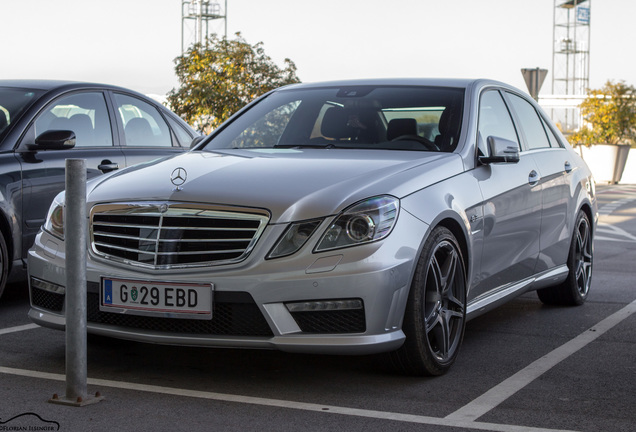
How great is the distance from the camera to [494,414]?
13.0 ft

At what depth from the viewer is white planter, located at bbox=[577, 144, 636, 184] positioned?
1020 inches

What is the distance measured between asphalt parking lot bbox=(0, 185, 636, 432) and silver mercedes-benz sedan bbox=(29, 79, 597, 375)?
0.78 ft

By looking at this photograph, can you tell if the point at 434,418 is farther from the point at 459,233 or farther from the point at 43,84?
the point at 43,84

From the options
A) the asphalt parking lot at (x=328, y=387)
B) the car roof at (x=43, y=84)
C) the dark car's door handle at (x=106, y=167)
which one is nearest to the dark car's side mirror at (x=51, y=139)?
the dark car's door handle at (x=106, y=167)

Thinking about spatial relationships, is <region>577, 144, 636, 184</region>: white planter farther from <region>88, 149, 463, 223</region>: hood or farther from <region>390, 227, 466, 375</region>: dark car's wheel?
<region>390, 227, 466, 375</region>: dark car's wheel

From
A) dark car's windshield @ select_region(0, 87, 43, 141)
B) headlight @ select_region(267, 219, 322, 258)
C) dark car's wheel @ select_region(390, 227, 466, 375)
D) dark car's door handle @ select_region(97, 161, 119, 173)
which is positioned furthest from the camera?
dark car's windshield @ select_region(0, 87, 43, 141)

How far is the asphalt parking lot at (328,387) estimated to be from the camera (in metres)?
3.81

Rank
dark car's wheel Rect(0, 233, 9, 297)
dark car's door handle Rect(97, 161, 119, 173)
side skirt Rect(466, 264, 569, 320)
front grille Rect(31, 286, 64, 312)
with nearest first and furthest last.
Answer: front grille Rect(31, 286, 64, 312) → side skirt Rect(466, 264, 569, 320) → dark car's door handle Rect(97, 161, 119, 173) → dark car's wheel Rect(0, 233, 9, 297)

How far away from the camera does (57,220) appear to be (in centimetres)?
479

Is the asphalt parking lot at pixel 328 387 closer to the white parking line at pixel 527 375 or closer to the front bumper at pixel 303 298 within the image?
the white parking line at pixel 527 375

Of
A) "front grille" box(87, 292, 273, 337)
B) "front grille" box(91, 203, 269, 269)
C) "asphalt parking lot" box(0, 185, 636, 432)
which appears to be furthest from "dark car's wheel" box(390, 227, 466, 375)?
"front grille" box(91, 203, 269, 269)

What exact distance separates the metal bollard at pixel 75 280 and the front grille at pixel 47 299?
0.69 meters

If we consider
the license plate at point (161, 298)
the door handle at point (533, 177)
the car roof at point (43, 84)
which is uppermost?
the car roof at point (43, 84)

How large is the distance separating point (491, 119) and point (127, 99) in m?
3.31
